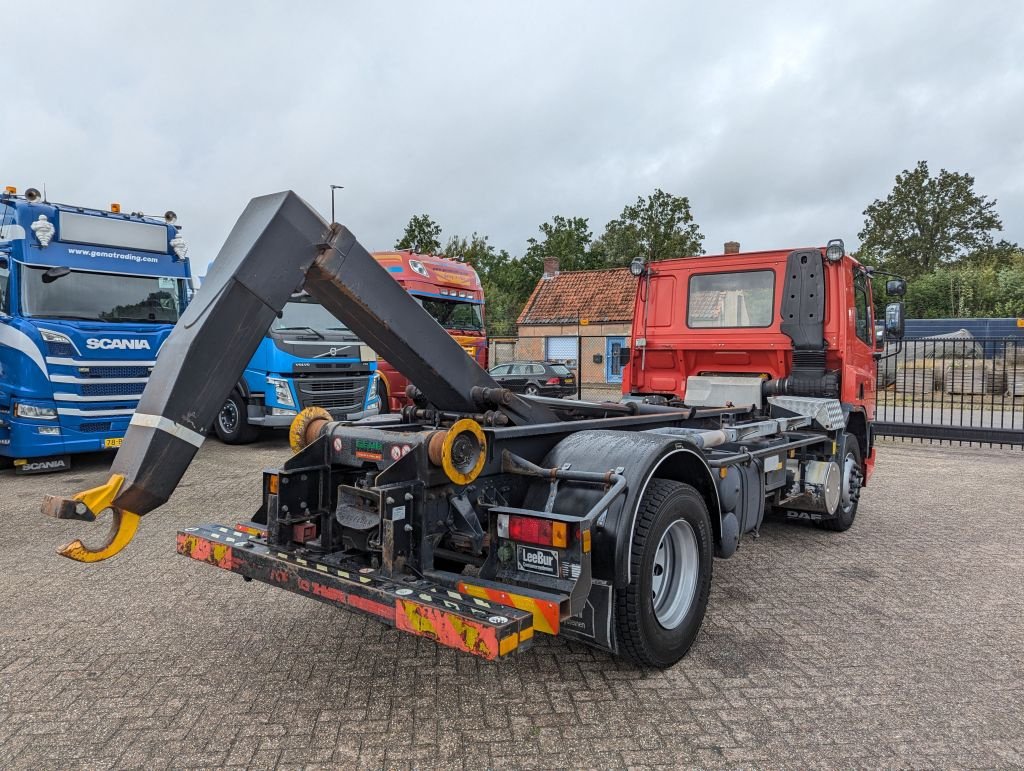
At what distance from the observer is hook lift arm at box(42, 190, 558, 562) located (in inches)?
105

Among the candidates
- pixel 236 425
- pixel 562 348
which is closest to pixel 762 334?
pixel 236 425

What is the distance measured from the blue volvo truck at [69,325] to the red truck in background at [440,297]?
4060 mm

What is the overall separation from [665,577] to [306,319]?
28.3ft

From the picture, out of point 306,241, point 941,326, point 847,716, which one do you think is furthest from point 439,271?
point 941,326

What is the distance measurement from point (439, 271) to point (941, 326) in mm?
26014

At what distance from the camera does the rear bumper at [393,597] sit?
2580 millimetres

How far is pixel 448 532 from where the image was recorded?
3.33 m

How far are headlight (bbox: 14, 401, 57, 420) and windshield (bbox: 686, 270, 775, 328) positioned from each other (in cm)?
759

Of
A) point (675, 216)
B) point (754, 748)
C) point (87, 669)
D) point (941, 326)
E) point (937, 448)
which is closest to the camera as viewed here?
point (754, 748)

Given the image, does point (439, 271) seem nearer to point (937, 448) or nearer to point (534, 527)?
point (937, 448)

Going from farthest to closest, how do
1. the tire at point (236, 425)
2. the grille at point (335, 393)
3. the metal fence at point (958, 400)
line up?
the metal fence at point (958, 400)
the tire at point (236, 425)
the grille at point (335, 393)

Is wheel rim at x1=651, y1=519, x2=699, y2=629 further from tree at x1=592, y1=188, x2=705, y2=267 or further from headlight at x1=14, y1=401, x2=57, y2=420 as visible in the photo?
tree at x1=592, y1=188, x2=705, y2=267

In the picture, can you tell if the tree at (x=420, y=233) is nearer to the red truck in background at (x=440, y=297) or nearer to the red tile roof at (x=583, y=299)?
the red tile roof at (x=583, y=299)

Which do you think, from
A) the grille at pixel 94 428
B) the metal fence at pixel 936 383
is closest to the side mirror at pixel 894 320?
the metal fence at pixel 936 383
